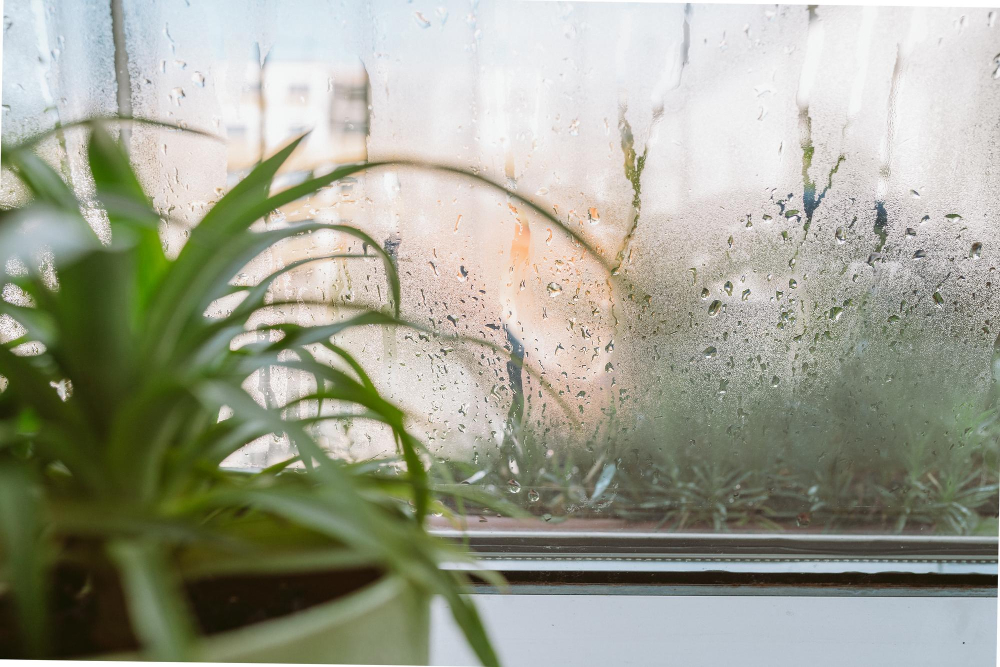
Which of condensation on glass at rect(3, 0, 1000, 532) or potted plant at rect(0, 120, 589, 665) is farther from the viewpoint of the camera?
condensation on glass at rect(3, 0, 1000, 532)

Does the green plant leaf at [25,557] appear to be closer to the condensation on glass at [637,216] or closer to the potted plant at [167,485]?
→ the potted plant at [167,485]

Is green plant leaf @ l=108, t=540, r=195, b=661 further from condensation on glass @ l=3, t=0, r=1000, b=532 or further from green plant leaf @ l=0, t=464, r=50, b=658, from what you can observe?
condensation on glass @ l=3, t=0, r=1000, b=532

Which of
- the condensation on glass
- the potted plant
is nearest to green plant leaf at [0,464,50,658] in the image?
the potted plant

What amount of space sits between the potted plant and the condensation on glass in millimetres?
255

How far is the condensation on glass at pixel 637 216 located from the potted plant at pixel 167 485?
0.25m

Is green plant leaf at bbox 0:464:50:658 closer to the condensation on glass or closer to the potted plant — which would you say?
the potted plant

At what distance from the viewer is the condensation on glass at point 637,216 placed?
553 millimetres

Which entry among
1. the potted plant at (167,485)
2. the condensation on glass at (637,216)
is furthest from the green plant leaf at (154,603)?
the condensation on glass at (637,216)

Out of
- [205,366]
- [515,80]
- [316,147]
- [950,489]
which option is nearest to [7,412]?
[205,366]

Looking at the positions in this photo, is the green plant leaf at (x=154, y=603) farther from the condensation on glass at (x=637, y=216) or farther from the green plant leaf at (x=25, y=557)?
the condensation on glass at (x=637, y=216)

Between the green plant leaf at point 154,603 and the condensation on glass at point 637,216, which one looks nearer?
the green plant leaf at point 154,603

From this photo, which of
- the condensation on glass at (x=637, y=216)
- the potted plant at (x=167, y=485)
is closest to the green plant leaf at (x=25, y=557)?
the potted plant at (x=167, y=485)

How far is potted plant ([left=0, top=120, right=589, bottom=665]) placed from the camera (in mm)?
234

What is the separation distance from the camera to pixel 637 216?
58 cm
